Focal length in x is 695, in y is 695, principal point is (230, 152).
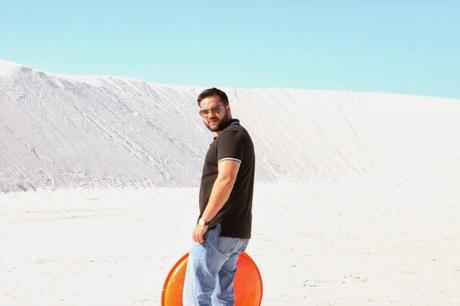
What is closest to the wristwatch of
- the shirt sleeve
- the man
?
the man

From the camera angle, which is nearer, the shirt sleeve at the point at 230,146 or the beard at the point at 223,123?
the shirt sleeve at the point at 230,146

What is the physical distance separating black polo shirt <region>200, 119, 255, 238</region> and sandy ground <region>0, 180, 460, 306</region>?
2974 millimetres

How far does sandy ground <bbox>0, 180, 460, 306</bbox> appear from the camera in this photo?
7.18m

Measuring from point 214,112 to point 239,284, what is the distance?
1.38 m

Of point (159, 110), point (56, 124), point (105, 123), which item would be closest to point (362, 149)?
point (159, 110)

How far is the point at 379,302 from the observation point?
22.4ft

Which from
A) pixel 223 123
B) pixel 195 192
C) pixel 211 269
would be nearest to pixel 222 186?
pixel 223 123

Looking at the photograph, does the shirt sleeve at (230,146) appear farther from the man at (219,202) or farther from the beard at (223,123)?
the beard at (223,123)

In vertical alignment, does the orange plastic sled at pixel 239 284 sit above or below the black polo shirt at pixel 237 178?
below

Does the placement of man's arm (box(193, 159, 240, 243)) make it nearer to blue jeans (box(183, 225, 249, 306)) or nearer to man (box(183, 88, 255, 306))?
man (box(183, 88, 255, 306))

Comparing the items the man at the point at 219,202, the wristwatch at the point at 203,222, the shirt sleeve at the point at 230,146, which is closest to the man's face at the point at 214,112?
the man at the point at 219,202

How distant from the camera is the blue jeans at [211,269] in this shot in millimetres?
3916

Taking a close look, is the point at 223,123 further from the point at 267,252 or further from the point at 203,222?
the point at 267,252

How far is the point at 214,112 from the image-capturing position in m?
3.97
